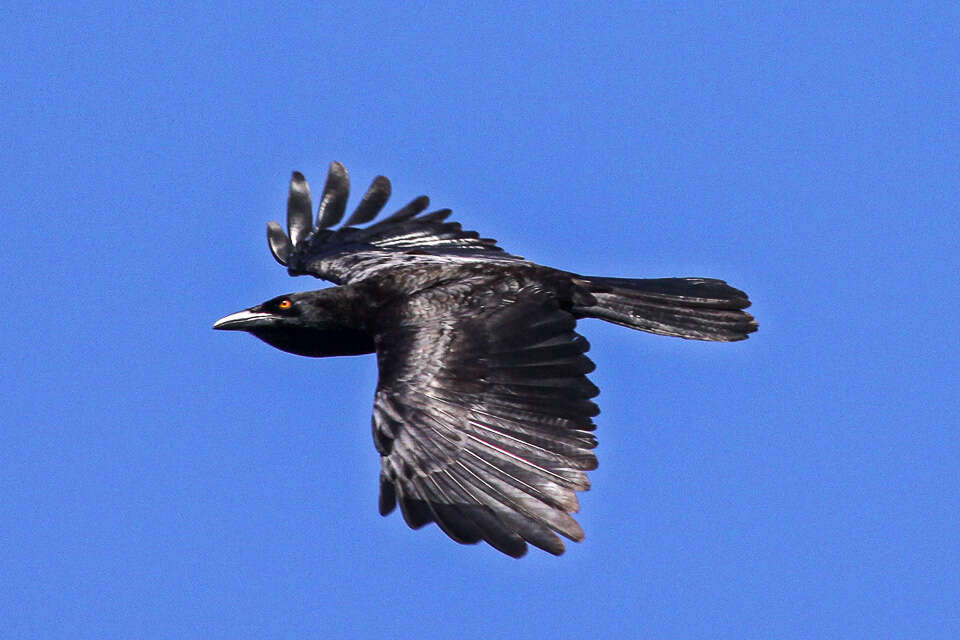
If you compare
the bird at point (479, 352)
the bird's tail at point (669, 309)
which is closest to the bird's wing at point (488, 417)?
the bird at point (479, 352)

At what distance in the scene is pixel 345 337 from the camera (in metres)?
10.9

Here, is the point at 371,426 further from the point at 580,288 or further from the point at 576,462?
the point at 580,288

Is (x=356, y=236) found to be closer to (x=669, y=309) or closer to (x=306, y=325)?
(x=306, y=325)

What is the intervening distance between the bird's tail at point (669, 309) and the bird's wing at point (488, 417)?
0.66m

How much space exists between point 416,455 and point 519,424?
27.2 inches

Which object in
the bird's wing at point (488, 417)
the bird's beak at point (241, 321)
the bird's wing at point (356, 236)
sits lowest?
the bird's wing at point (488, 417)

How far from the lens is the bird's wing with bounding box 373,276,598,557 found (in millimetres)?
8375

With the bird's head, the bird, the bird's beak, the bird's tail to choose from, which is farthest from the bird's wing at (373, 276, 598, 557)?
the bird's beak

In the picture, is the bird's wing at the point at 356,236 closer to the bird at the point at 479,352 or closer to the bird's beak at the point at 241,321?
the bird at the point at 479,352

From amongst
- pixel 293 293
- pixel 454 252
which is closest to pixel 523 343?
pixel 293 293

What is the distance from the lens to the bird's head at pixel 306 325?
10875mm

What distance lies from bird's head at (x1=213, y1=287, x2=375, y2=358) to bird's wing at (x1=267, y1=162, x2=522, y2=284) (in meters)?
0.98

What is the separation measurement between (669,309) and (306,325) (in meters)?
2.74

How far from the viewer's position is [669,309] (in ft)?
35.4
